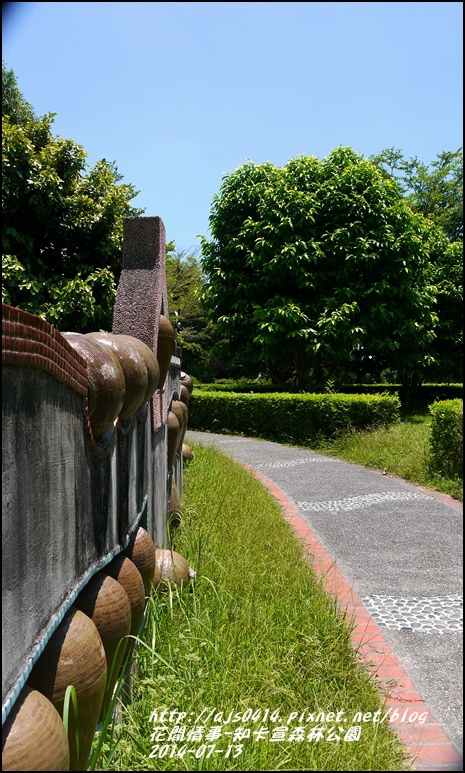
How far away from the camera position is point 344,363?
69.2ft

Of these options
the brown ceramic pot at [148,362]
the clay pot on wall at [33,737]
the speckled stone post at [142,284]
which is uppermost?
the speckled stone post at [142,284]

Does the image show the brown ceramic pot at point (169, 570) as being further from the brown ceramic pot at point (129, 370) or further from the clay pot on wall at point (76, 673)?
the clay pot on wall at point (76, 673)

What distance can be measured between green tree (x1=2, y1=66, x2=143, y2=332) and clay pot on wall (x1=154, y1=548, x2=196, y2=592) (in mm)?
9299

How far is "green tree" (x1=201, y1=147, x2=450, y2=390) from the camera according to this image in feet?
58.3

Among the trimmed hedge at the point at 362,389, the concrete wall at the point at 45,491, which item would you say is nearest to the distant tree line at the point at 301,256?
the trimmed hedge at the point at 362,389

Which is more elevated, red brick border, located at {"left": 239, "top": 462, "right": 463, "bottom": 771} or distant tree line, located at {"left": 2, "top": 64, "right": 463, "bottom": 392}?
distant tree line, located at {"left": 2, "top": 64, "right": 463, "bottom": 392}

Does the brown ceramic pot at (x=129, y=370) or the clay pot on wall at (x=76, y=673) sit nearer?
the clay pot on wall at (x=76, y=673)

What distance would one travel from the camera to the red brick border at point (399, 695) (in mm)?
2432

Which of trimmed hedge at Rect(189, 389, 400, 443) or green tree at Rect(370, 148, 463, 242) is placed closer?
trimmed hedge at Rect(189, 389, 400, 443)

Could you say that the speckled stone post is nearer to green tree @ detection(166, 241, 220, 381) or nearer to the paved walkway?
the paved walkway

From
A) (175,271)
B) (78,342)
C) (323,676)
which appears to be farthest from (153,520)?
(175,271)

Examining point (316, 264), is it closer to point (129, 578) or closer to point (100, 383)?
point (129, 578)

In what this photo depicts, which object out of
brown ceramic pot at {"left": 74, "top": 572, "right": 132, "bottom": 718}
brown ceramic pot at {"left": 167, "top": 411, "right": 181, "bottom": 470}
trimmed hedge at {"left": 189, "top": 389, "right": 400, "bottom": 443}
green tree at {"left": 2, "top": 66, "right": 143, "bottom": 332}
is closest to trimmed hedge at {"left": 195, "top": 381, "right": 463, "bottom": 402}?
trimmed hedge at {"left": 189, "top": 389, "right": 400, "bottom": 443}

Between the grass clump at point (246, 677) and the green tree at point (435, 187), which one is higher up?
the green tree at point (435, 187)
